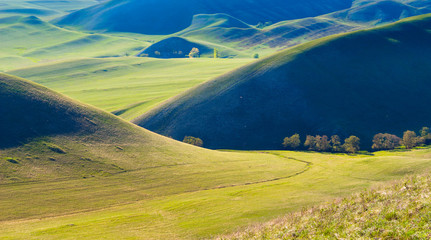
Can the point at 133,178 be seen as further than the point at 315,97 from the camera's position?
No

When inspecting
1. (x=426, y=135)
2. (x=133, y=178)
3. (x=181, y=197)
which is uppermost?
(x=426, y=135)

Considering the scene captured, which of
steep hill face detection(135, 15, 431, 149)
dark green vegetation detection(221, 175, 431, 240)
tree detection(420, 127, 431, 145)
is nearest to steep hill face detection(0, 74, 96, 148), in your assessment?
steep hill face detection(135, 15, 431, 149)

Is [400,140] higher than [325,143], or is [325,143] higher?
[400,140]

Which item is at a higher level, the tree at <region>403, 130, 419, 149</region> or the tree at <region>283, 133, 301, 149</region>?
the tree at <region>403, 130, 419, 149</region>

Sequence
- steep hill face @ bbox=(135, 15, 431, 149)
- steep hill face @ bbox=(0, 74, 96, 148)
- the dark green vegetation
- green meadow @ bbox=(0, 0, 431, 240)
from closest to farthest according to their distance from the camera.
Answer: the dark green vegetation, green meadow @ bbox=(0, 0, 431, 240), steep hill face @ bbox=(0, 74, 96, 148), steep hill face @ bbox=(135, 15, 431, 149)

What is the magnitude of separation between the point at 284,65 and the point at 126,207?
126268 millimetres

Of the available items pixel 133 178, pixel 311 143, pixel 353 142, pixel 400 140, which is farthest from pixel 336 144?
pixel 133 178

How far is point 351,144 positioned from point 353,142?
50.0 inches

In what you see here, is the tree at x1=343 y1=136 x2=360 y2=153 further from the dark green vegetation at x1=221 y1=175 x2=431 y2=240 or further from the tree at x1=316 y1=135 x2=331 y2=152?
the dark green vegetation at x1=221 y1=175 x2=431 y2=240

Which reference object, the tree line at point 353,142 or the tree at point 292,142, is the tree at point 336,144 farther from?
the tree at point 292,142

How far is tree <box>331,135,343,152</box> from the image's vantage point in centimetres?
12638

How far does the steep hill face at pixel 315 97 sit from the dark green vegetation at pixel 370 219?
9419 cm

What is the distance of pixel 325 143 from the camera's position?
419ft

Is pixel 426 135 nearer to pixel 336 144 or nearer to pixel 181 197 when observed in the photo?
pixel 336 144
